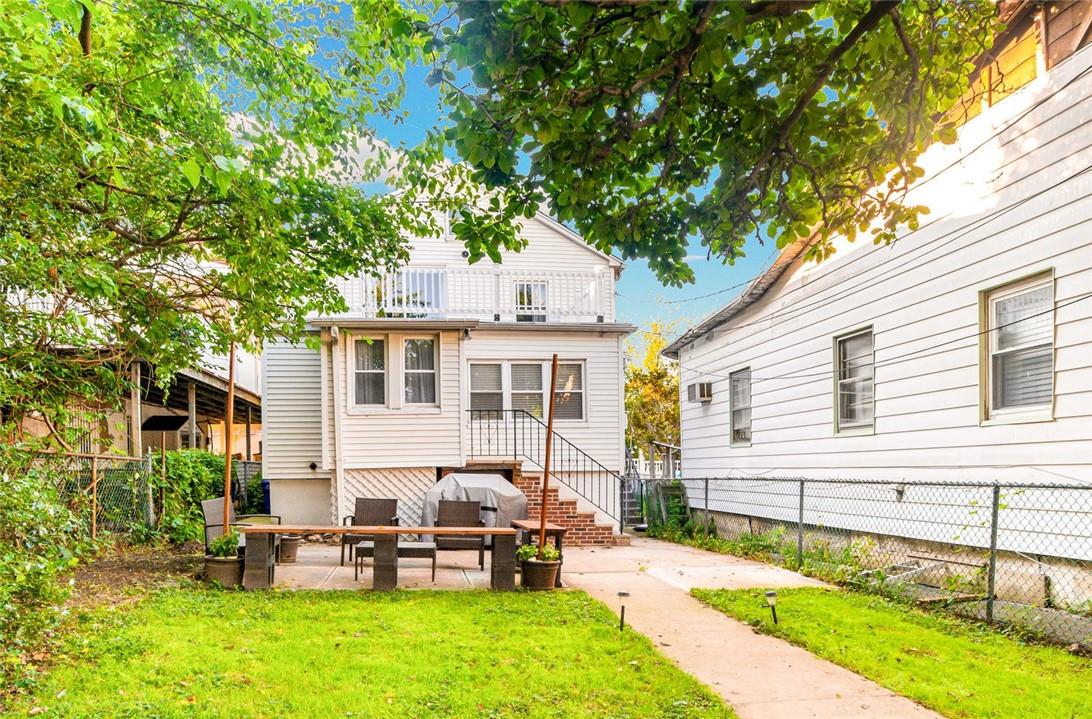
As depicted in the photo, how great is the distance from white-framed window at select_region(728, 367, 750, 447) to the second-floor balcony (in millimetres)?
2747

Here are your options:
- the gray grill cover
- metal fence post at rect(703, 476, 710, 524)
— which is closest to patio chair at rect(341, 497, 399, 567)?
the gray grill cover

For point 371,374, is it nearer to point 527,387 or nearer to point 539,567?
point 527,387

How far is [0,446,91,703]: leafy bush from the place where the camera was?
15.5 ft

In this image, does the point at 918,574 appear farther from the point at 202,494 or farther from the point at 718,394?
the point at 202,494

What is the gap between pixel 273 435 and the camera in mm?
14055

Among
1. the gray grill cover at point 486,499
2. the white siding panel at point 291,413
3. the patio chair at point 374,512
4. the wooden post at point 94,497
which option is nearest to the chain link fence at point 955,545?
the gray grill cover at point 486,499

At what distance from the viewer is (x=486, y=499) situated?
11352 mm

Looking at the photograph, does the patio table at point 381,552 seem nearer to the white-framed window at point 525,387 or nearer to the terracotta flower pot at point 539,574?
the terracotta flower pot at point 539,574

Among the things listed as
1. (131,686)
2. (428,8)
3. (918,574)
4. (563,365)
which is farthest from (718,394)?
(131,686)

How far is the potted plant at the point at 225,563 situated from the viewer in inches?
315

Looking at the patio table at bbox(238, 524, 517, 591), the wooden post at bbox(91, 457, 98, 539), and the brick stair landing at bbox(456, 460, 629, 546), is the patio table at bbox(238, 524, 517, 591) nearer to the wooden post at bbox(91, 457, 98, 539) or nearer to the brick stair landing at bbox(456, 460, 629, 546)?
the wooden post at bbox(91, 457, 98, 539)

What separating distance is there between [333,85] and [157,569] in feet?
20.1

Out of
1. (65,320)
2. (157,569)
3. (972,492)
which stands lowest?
(157,569)

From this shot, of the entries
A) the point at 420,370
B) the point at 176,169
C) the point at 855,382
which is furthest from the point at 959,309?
the point at 420,370
